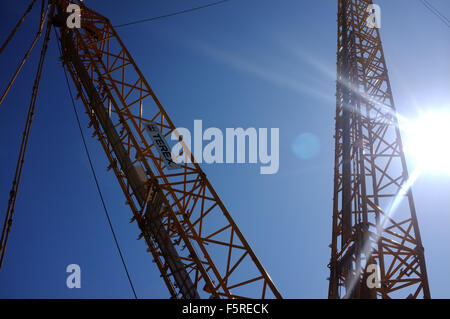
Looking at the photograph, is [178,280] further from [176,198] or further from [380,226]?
[380,226]

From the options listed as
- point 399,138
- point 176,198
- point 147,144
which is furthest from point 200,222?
point 399,138

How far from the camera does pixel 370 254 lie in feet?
53.7

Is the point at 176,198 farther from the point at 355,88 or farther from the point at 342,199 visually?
the point at 355,88

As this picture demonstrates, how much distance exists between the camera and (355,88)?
21469 mm

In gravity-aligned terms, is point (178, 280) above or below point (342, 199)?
below
